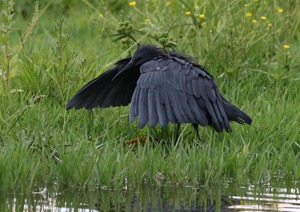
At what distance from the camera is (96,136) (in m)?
5.81

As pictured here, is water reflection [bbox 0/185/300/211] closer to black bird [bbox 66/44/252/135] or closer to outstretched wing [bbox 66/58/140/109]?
black bird [bbox 66/44/252/135]

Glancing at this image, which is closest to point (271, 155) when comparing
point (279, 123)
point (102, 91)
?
point (279, 123)

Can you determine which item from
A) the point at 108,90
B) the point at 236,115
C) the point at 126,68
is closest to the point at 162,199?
the point at 236,115

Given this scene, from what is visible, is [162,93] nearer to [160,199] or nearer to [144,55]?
[144,55]

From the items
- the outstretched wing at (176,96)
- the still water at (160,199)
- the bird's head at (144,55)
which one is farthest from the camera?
the bird's head at (144,55)

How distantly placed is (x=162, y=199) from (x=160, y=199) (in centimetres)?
1

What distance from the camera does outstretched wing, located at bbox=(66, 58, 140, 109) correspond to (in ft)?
19.8

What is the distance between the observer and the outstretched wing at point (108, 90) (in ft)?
19.8

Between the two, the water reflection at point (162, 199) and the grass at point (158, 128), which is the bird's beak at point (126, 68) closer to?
the grass at point (158, 128)

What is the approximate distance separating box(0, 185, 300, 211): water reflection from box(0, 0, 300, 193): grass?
0.10 meters

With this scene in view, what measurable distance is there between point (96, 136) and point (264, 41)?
268 cm

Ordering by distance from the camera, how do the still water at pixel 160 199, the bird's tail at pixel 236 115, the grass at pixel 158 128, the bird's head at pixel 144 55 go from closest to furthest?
the still water at pixel 160 199 < the grass at pixel 158 128 < the bird's tail at pixel 236 115 < the bird's head at pixel 144 55

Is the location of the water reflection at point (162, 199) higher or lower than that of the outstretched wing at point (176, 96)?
lower

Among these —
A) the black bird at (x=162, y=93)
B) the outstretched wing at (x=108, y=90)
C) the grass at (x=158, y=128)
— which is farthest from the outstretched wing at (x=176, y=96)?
the outstretched wing at (x=108, y=90)
